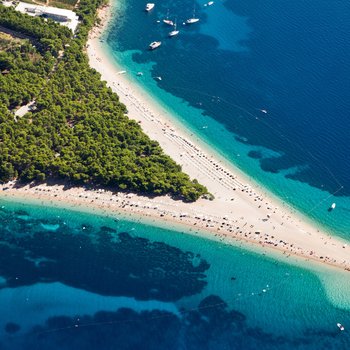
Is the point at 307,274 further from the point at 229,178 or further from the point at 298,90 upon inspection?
the point at 298,90

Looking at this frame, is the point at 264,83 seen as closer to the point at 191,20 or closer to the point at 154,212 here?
the point at 191,20

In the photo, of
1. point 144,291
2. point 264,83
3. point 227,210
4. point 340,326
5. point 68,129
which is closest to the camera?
point 340,326

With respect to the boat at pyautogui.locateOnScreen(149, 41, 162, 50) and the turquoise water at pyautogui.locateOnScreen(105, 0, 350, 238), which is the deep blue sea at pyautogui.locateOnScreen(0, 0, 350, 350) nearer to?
the turquoise water at pyautogui.locateOnScreen(105, 0, 350, 238)

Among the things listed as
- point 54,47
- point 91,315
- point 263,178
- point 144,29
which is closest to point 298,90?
point 263,178

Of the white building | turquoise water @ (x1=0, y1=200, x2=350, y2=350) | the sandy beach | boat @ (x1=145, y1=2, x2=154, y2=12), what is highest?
boat @ (x1=145, y1=2, x2=154, y2=12)

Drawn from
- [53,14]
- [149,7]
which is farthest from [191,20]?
[53,14]

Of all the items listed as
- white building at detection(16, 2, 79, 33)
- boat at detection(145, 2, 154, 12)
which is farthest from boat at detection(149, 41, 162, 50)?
white building at detection(16, 2, 79, 33)

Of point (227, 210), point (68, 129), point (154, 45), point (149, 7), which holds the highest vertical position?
point (149, 7)
